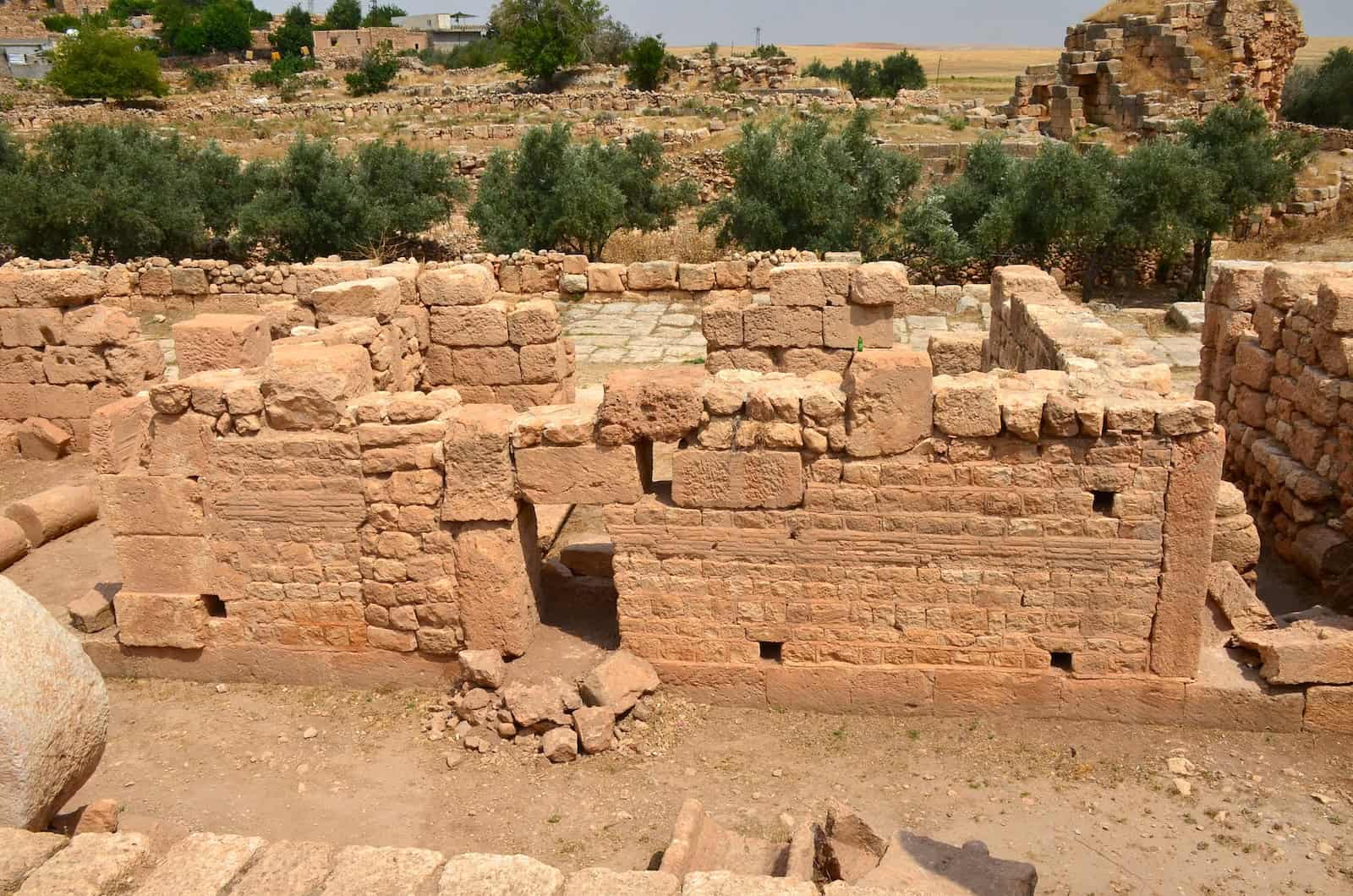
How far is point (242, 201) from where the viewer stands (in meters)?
21.9

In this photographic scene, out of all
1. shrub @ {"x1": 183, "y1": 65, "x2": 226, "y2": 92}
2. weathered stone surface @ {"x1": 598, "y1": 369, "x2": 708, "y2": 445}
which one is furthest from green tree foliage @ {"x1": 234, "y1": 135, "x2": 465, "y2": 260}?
shrub @ {"x1": 183, "y1": 65, "x2": 226, "y2": 92}

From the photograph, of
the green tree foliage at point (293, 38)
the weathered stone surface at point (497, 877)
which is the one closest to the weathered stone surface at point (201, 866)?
the weathered stone surface at point (497, 877)

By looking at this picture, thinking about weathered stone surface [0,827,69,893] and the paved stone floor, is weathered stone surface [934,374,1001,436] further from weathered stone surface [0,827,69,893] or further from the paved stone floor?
the paved stone floor

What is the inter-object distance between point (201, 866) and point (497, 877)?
114 cm

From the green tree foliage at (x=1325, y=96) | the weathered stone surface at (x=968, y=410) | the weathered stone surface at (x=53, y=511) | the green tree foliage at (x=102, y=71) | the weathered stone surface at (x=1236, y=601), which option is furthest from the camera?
the green tree foliage at (x=102, y=71)

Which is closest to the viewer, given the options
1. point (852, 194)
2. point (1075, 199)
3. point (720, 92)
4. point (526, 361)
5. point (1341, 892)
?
point (1341, 892)

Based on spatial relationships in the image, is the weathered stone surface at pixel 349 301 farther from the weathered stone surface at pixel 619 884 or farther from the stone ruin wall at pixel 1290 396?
the stone ruin wall at pixel 1290 396

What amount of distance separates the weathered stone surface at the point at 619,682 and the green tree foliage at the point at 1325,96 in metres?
35.3

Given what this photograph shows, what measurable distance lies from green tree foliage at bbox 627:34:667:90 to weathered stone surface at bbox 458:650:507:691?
37.1m

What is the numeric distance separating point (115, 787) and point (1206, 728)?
20.8 ft

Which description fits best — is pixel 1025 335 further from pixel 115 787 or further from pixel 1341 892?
pixel 115 787

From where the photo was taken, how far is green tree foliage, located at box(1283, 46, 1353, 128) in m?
34.1

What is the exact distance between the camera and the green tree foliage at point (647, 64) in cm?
4066

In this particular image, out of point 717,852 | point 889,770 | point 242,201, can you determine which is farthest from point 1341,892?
point 242,201
